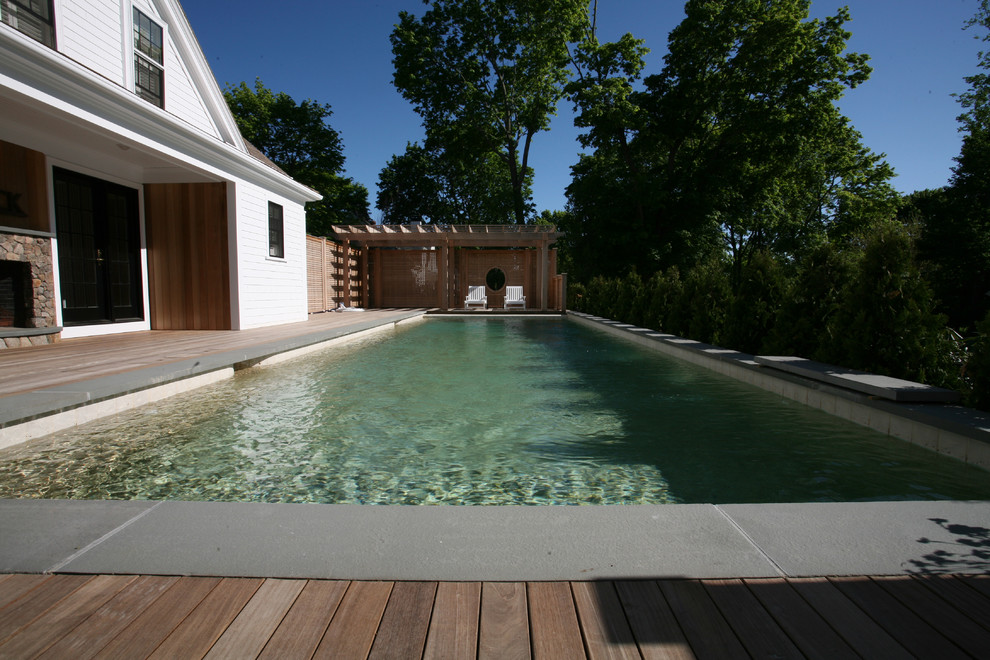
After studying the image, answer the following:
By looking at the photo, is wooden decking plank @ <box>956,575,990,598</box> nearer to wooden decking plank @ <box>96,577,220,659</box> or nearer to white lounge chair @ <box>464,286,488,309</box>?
wooden decking plank @ <box>96,577,220,659</box>

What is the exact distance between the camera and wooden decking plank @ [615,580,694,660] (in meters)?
1.17

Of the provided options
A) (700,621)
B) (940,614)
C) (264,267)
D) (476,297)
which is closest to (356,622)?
(700,621)

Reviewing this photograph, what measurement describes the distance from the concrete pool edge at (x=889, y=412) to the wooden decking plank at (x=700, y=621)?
238 cm

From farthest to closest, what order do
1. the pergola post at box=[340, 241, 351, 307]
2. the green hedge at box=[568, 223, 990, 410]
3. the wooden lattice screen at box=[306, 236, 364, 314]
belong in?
the pergola post at box=[340, 241, 351, 307]
the wooden lattice screen at box=[306, 236, 364, 314]
the green hedge at box=[568, 223, 990, 410]

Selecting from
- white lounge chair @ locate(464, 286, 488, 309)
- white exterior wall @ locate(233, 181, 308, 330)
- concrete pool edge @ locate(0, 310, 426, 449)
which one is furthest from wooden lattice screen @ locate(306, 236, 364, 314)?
concrete pool edge @ locate(0, 310, 426, 449)

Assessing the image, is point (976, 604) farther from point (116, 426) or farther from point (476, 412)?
point (116, 426)

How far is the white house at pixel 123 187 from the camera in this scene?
579 cm

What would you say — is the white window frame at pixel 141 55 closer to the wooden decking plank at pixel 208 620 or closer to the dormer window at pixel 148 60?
the dormer window at pixel 148 60

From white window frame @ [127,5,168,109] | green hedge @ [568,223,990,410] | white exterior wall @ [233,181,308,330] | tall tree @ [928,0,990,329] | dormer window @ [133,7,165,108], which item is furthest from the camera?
tall tree @ [928,0,990,329]

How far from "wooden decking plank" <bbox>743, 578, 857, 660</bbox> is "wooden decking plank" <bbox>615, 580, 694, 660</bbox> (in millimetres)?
259

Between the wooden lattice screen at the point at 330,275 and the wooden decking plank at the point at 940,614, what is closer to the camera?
the wooden decking plank at the point at 940,614

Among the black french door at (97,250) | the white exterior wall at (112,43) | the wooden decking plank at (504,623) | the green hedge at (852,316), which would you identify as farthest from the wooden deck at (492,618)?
the black french door at (97,250)

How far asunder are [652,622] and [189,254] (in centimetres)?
921

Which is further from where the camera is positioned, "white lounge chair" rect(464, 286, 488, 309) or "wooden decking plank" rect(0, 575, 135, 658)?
"white lounge chair" rect(464, 286, 488, 309)
